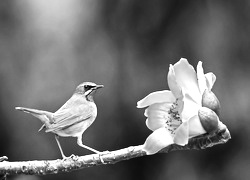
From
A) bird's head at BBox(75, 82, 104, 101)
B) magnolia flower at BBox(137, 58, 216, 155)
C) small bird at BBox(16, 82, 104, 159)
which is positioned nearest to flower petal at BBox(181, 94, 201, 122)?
magnolia flower at BBox(137, 58, 216, 155)

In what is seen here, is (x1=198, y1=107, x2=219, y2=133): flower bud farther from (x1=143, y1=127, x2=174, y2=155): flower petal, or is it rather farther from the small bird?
the small bird

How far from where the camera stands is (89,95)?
55.2 inches

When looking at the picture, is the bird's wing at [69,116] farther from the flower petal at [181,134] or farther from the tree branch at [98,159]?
the flower petal at [181,134]

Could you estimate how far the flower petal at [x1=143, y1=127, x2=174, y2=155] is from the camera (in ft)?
2.86

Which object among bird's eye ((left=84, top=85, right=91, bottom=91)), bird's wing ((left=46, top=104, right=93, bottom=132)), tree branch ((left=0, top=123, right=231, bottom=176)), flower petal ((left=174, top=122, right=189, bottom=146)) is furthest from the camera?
bird's eye ((left=84, top=85, right=91, bottom=91))

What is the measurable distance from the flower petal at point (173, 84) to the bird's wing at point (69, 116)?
454 mm

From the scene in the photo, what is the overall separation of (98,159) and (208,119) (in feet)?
0.86

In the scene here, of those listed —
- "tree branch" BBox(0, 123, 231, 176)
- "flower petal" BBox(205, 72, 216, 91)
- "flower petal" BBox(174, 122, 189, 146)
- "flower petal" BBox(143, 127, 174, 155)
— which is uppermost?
"flower petal" BBox(205, 72, 216, 91)

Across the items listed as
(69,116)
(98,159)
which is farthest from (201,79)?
(69,116)

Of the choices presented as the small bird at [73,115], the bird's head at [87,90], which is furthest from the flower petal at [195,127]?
the bird's head at [87,90]

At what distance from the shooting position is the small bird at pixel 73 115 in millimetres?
1281

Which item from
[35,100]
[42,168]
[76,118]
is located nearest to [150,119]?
[42,168]

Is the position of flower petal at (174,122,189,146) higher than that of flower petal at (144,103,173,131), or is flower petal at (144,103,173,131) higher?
flower petal at (144,103,173,131)

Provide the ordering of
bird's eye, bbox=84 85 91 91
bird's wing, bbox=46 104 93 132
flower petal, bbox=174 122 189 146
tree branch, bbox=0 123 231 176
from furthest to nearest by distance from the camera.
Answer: bird's eye, bbox=84 85 91 91 → bird's wing, bbox=46 104 93 132 → tree branch, bbox=0 123 231 176 → flower petal, bbox=174 122 189 146
